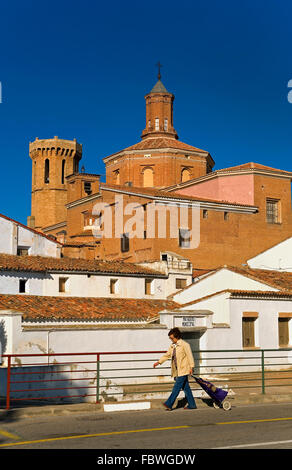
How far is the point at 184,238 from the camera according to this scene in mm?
44188

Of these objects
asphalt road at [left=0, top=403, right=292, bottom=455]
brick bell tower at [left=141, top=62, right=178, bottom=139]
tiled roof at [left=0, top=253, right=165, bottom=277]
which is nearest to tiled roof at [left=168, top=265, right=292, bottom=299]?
tiled roof at [left=0, top=253, right=165, bottom=277]

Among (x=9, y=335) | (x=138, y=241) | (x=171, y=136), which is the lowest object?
(x=9, y=335)

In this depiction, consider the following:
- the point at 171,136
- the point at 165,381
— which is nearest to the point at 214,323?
the point at 165,381

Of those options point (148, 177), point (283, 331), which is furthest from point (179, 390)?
point (148, 177)

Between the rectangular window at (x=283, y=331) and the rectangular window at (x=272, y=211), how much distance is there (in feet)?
64.6

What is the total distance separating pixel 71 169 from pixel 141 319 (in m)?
59.3

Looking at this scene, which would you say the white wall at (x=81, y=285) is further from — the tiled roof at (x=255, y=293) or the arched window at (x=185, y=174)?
the arched window at (x=185, y=174)

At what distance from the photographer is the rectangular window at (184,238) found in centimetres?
4400

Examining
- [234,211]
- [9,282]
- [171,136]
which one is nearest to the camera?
[9,282]

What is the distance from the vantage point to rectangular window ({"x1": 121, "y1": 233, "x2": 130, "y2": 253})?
4597 cm

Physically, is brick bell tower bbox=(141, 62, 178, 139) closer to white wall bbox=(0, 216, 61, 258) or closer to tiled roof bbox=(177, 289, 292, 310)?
white wall bbox=(0, 216, 61, 258)

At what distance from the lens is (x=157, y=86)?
68188 mm

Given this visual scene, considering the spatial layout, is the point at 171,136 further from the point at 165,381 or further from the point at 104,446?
the point at 104,446
